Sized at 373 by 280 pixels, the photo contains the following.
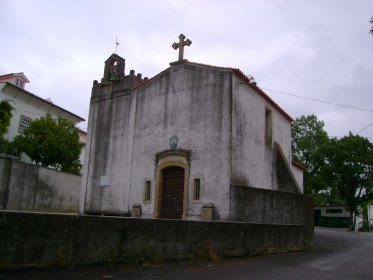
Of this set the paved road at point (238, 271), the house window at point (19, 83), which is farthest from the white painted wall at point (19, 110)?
the paved road at point (238, 271)

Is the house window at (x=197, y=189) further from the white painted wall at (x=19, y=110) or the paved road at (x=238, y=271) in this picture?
the white painted wall at (x=19, y=110)

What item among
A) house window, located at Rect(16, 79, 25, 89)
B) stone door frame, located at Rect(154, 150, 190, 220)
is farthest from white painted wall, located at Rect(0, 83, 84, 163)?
stone door frame, located at Rect(154, 150, 190, 220)

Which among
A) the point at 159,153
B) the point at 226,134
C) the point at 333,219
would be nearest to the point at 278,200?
the point at 226,134

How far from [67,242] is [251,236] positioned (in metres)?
6.37

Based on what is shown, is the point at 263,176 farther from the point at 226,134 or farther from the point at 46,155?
the point at 46,155

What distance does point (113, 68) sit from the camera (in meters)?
20.7

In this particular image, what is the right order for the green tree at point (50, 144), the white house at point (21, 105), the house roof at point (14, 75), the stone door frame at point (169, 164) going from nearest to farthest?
1. the stone door frame at point (169, 164)
2. the green tree at point (50, 144)
3. the white house at point (21, 105)
4. the house roof at point (14, 75)

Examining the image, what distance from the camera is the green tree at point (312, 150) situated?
44062 millimetres

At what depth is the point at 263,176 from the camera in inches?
690

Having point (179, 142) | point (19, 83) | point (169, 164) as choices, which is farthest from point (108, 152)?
point (19, 83)

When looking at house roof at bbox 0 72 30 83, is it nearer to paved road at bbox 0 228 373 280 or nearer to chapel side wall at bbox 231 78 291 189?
chapel side wall at bbox 231 78 291 189

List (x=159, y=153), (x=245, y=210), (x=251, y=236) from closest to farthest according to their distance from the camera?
(x=251, y=236), (x=245, y=210), (x=159, y=153)

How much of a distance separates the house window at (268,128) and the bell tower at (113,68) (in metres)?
7.56

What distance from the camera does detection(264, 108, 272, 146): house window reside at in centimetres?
1838
